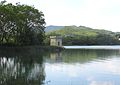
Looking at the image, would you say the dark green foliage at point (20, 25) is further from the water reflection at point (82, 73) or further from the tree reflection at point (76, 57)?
A: the water reflection at point (82, 73)

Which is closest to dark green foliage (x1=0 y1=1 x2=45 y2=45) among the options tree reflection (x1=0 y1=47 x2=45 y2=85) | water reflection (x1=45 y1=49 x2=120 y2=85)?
water reflection (x1=45 y1=49 x2=120 y2=85)

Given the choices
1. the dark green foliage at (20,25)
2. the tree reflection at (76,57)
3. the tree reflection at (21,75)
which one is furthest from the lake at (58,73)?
the dark green foliage at (20,25)

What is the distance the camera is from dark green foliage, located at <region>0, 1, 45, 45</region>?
74875 millimetres

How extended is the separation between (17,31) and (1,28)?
6.61 m

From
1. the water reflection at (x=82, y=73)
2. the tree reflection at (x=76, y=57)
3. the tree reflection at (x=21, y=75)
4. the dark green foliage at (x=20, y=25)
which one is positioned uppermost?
the dark green foliage at (x=20, y=25)

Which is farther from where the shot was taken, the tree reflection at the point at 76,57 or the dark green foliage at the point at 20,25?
the dark green foliage at the point at 20,25

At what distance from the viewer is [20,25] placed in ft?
260

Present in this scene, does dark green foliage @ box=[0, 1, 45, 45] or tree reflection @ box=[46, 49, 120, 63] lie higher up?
dark green foliage @ box=[0, 1, 45, 45]

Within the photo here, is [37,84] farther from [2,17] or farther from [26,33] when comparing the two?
[26,33]

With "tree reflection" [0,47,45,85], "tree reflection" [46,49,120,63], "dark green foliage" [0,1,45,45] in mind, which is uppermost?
"dark green foliage" [0,1,45,45]

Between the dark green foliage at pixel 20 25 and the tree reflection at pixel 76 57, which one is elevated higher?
the dark green foliage at pixel 20 25

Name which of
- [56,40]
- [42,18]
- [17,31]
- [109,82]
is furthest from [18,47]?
[109,82]

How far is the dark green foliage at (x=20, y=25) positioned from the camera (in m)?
74.9

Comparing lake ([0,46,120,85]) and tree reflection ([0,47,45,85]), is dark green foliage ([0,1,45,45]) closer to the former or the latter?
lake ([0,46,120,85])
